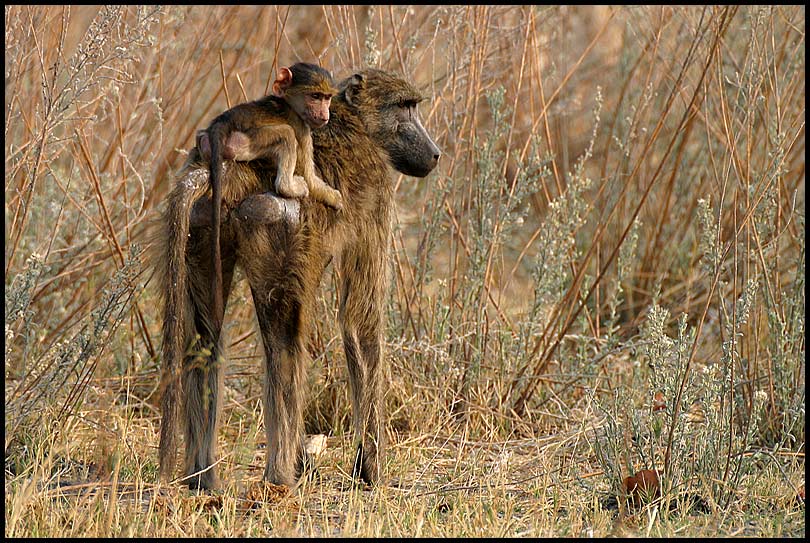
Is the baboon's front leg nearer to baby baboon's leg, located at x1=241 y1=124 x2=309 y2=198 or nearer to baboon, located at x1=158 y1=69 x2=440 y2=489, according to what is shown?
baboon, located at x1=158 y1=69 x2=440 y2=489

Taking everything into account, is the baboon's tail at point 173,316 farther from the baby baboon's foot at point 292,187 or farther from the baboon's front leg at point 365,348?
the baboon's front leg at point 365,348

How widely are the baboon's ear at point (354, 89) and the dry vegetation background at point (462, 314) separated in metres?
0.74

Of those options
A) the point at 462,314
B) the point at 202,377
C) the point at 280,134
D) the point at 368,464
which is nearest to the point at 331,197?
the point at 280,134

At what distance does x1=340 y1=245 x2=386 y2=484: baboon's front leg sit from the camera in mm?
3734

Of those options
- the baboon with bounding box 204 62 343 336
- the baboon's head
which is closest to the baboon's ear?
the baboon's head

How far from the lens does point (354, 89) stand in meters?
3.77

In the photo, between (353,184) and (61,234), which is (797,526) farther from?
(61,234)

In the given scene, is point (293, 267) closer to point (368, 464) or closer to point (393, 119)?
point (393, 119)

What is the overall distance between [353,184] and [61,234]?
7.34 feet

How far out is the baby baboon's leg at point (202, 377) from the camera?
3424 millimetres

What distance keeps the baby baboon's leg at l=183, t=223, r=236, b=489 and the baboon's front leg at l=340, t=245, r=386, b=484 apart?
17.5 inches

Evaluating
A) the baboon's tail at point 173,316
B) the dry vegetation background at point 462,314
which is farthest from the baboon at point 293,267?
the dry vegetation background at point 462,314

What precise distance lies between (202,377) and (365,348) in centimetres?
60

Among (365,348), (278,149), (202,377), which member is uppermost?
(278,149)
